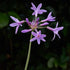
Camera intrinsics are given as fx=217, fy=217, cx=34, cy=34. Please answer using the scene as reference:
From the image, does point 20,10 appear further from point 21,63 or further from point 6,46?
point 21,63

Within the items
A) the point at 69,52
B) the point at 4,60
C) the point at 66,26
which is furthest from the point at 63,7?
the point at 4,60

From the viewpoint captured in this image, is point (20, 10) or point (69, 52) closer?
point (20, 10)

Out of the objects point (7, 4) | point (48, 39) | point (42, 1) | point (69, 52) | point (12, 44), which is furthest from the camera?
point (69, 52)

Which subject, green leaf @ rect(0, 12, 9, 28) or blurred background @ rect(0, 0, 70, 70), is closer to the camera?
green leaf @ rect(0, 12, 9, 28)

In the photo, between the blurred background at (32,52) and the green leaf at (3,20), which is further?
the blurred background at (32,52)

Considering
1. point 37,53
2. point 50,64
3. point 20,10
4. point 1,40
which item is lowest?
point 50,64

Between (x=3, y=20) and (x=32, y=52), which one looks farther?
(x=32, y=52)

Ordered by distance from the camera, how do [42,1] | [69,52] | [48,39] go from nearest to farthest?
[48,39] < [42,1] < [69,52]

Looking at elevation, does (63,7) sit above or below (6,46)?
above

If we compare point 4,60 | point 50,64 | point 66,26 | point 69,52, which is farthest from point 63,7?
point 4,60

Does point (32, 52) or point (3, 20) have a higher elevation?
point (3, 20)
